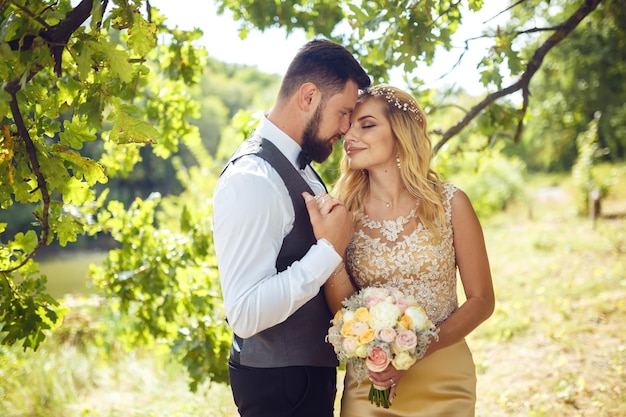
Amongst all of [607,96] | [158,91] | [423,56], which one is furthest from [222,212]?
[607,96]

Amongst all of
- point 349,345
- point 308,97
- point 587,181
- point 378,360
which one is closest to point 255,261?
point 349,345

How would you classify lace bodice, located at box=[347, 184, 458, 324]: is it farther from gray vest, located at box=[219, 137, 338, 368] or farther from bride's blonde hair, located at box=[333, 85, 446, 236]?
gray vest, located at box=[219, 137, 338, 368]

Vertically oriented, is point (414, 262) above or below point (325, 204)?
below

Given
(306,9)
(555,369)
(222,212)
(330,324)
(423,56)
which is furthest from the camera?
(555,369)

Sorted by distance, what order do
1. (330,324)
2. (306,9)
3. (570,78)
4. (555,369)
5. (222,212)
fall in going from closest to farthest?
(222,212) < (330,324) < (306,9) < (555,369) < (570,78)

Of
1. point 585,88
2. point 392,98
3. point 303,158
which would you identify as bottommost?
point 303,158

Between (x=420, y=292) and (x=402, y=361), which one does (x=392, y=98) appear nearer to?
(x=420, y=292)

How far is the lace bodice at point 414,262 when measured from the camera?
290 centimetres

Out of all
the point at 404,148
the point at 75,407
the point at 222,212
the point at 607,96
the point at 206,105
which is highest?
the point at 206,105

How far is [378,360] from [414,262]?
754 mm

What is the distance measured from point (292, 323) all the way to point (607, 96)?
22.7 m

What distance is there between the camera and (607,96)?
21.5 m

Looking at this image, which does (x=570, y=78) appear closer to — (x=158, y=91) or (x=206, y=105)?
(x=158, y=91)

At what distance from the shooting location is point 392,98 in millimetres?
3045
